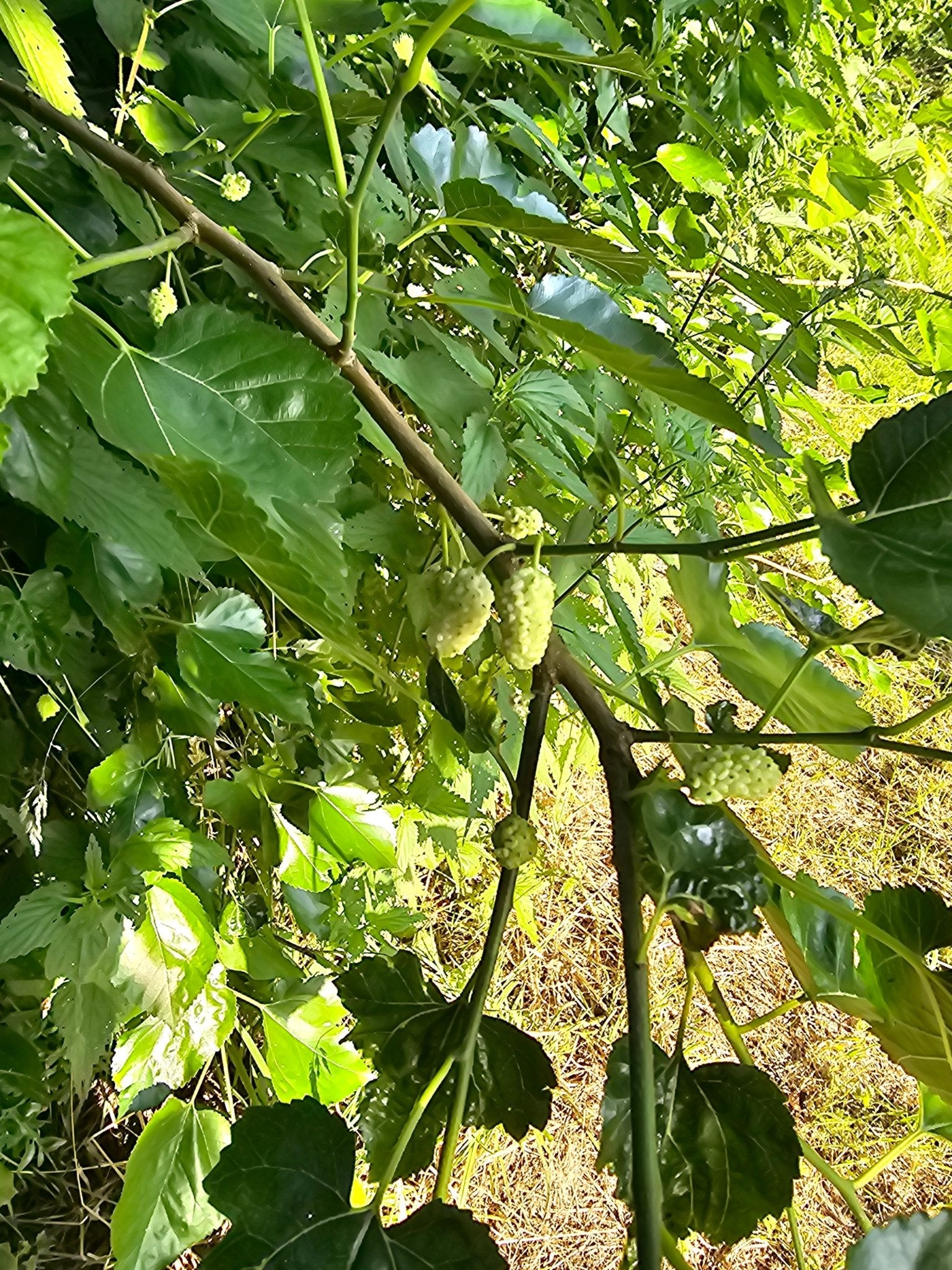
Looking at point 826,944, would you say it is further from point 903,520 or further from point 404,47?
point 404,47

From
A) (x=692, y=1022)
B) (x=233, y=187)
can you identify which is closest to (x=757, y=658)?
(x=233, y=187)

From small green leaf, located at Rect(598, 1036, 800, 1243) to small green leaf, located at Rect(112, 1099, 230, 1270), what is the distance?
285 millimetres

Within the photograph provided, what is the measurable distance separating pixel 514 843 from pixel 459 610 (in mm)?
75

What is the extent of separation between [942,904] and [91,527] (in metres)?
0.32

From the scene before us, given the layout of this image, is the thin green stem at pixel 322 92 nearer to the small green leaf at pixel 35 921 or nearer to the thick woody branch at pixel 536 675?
the thick woody branch at pixel 536 675

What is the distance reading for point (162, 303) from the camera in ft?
1.14

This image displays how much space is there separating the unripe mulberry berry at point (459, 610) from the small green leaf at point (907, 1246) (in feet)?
0.62

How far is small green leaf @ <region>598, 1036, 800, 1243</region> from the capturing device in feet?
0.91

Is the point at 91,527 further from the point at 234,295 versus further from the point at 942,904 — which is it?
the point at 942,904

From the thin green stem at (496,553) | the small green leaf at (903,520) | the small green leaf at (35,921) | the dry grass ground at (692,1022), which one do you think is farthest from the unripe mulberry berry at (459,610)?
the dry grass ground at (692,1022)

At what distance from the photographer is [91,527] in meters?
0.34

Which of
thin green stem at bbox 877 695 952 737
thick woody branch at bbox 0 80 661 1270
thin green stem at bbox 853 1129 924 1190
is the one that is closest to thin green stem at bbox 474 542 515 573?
thick woody branch at bbox 0 80 661 1270

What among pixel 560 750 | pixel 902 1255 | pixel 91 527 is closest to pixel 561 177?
pixel 560 750

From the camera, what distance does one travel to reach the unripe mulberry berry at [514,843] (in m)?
0.28
